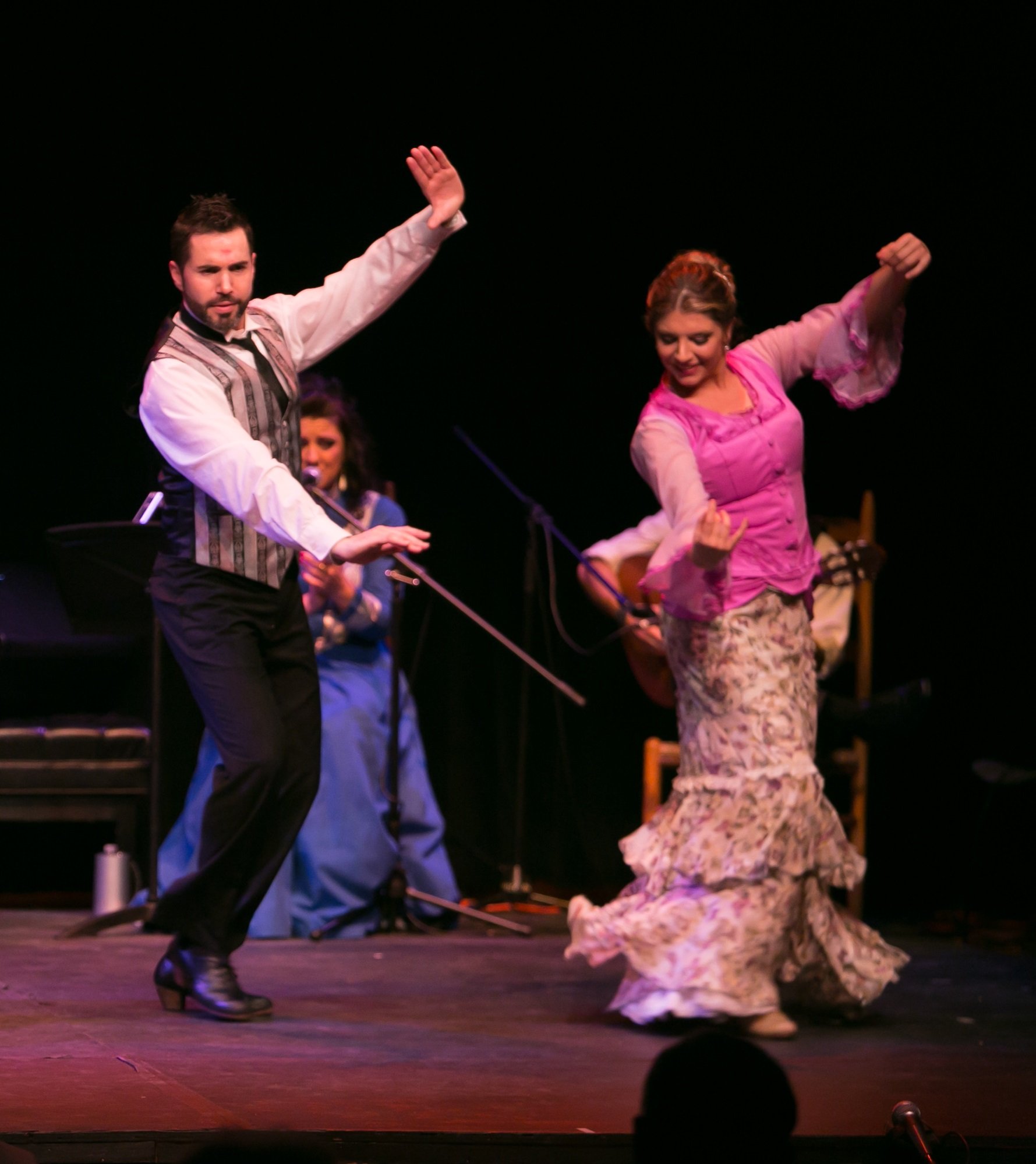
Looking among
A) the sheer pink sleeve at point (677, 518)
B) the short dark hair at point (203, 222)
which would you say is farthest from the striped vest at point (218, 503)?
the sheer pink sleeve at point (677, 518)

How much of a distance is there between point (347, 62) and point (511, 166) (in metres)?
0.64

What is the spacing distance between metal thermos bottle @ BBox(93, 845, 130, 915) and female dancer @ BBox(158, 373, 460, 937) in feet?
0.49

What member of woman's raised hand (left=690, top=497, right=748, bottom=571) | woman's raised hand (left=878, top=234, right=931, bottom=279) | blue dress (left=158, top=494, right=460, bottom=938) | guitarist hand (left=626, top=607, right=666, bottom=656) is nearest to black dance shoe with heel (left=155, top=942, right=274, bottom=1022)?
woman's raised hand (left=690, top=497, right=748, bottom=571)

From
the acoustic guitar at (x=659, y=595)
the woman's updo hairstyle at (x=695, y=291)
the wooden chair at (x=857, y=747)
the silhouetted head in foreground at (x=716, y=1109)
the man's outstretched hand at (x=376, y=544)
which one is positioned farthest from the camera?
the wooden chair at (x=857, y=747)

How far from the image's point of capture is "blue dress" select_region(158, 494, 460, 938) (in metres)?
4.91

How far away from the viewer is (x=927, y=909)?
5527mm

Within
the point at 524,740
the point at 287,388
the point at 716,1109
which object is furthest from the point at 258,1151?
the point at 524,740

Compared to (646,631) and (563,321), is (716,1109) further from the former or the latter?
(563,321)

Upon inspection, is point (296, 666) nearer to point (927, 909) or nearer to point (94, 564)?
point (94, 564)

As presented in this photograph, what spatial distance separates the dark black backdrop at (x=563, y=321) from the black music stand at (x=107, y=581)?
1.04m

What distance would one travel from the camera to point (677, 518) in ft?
10.5

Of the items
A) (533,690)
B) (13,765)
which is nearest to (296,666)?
(13,765)

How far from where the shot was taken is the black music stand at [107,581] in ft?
14.2

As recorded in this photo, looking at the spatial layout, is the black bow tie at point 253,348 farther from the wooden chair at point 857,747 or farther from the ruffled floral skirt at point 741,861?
the wooden chair at point 857,747
